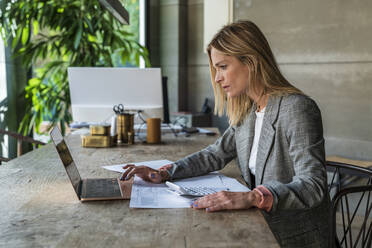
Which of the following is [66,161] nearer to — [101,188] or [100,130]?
[101,188]

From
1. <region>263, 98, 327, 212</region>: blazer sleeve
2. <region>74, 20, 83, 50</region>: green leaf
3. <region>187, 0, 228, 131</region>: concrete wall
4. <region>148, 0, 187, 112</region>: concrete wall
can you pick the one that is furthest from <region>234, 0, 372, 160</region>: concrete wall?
<region>263, 98, 327, 212</region>: blazer sleeve

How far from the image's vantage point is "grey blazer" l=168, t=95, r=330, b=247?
1.25 meters

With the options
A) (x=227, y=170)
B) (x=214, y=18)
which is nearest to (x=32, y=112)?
(x=214, y=18)

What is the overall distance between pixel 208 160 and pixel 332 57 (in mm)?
3079

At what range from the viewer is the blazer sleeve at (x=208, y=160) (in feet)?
5.23

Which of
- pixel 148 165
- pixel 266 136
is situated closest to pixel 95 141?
pixel 148 165

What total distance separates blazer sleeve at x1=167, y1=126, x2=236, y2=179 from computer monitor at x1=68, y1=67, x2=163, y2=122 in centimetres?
102

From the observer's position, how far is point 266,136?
1547 millimetres

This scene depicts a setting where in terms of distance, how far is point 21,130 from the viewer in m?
3.76

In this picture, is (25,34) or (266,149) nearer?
(266,149)

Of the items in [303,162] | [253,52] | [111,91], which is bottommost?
[303,162]

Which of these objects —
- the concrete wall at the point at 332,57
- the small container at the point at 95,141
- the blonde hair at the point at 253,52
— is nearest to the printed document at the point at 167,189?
the blonde hair at the point at 253,52

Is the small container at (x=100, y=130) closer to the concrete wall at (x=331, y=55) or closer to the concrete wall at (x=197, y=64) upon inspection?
the concrete wall at (x=331, y=55)

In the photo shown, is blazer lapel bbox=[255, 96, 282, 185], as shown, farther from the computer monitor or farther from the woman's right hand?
the computer monitor
